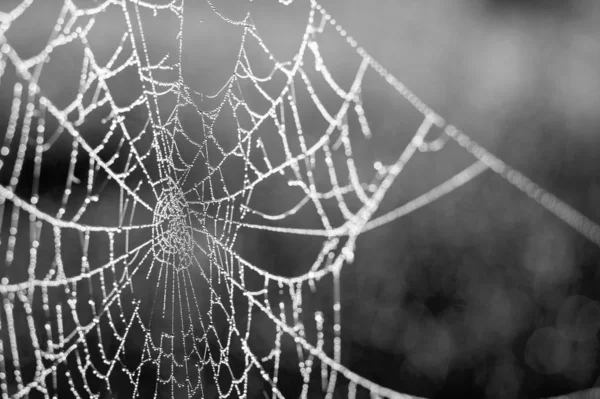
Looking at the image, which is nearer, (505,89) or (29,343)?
(29,343)

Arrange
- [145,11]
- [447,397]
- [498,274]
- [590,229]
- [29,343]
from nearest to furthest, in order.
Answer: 1. [590,229]
2. [145,11]
3. [29,343]
4. [447,397]
5. [498,274]

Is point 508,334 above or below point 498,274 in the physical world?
below

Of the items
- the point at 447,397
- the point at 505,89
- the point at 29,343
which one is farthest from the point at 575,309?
the point at 29,343

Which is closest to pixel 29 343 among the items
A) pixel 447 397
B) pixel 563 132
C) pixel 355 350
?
pixel 355 350

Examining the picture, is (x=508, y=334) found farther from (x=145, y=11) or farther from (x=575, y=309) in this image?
(x=145, y=11)

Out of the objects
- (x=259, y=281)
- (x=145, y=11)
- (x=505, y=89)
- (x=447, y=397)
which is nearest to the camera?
(x=145, y=11)

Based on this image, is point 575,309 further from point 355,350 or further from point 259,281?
point 259,281

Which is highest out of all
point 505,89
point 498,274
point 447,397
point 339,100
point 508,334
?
point 505,89
